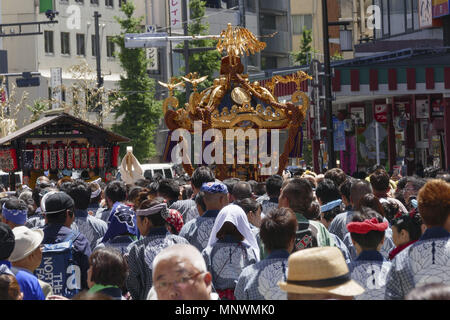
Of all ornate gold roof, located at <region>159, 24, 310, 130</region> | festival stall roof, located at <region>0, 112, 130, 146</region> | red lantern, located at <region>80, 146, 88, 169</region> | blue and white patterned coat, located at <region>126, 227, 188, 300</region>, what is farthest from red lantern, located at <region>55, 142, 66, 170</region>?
blue and white patterned coat, located at <region>126, 227, 188, 300</region>

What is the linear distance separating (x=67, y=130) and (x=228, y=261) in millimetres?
16222

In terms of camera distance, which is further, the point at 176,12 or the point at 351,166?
the point at 176,12

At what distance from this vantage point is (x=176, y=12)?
52.1 meters

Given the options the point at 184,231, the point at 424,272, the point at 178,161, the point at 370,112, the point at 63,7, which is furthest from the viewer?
the point at 63,7

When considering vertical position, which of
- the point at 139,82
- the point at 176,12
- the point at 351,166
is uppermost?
the point at 176,12

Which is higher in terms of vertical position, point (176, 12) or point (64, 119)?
point (176, 12)

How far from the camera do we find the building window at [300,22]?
224 feet

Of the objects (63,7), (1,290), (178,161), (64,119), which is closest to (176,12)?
(63,7)

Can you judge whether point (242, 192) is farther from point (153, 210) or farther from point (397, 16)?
point (397, 16)

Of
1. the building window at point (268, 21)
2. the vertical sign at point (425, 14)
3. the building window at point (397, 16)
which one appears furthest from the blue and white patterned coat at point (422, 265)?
the building window at point (268, 21)

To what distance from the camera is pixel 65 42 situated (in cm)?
6044

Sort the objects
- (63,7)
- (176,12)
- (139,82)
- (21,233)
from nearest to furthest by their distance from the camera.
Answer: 1. (21,233)
2. (139,82)
3. (176,12)
4. (63,7)

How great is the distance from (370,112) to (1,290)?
106 ft

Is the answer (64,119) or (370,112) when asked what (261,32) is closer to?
(370,112)
